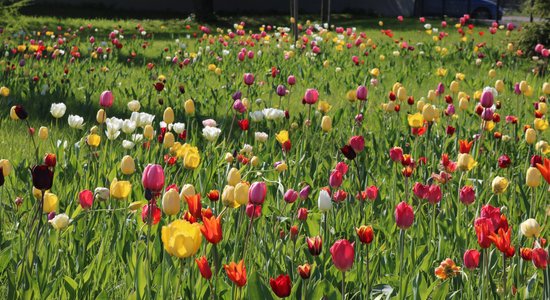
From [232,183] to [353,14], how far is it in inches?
1105

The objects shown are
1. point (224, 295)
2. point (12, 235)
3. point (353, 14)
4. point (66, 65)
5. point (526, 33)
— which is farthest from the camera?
point (353, 14)

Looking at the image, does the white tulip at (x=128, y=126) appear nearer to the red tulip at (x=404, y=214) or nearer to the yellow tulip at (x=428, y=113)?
the yellow tulip at (x=428, y=113)

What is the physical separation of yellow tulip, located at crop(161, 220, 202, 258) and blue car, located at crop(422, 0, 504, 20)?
31.8 m

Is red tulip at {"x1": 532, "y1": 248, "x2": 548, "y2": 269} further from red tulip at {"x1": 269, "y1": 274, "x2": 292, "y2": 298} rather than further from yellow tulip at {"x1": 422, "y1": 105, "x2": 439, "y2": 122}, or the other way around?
yellow tulip at {"x1": 422, "y1": 105, "x2": 439, "y2": 122}

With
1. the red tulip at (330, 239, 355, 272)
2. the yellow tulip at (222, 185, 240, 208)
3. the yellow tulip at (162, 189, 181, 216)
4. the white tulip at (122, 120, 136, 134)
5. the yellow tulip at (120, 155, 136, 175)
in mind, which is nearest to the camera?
the red tulip at (330, 239, 355, 272)

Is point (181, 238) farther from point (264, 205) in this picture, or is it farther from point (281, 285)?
point (264, 205)

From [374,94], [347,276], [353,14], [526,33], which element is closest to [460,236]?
[347,276]

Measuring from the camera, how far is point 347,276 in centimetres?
248

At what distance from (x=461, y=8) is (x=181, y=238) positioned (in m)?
33.7

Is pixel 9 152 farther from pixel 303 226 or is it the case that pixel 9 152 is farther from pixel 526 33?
pixel 526 33

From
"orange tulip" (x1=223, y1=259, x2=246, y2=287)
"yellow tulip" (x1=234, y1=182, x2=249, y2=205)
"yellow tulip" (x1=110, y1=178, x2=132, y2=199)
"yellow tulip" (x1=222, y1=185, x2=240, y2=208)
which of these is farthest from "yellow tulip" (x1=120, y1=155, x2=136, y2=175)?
"orange tulip" (x1=223, y1=259, x2=246, y2=287)

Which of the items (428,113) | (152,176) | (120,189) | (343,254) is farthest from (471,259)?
(428,113)

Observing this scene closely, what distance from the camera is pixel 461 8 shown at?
111 feet

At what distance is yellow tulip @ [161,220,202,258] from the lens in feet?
5.70
